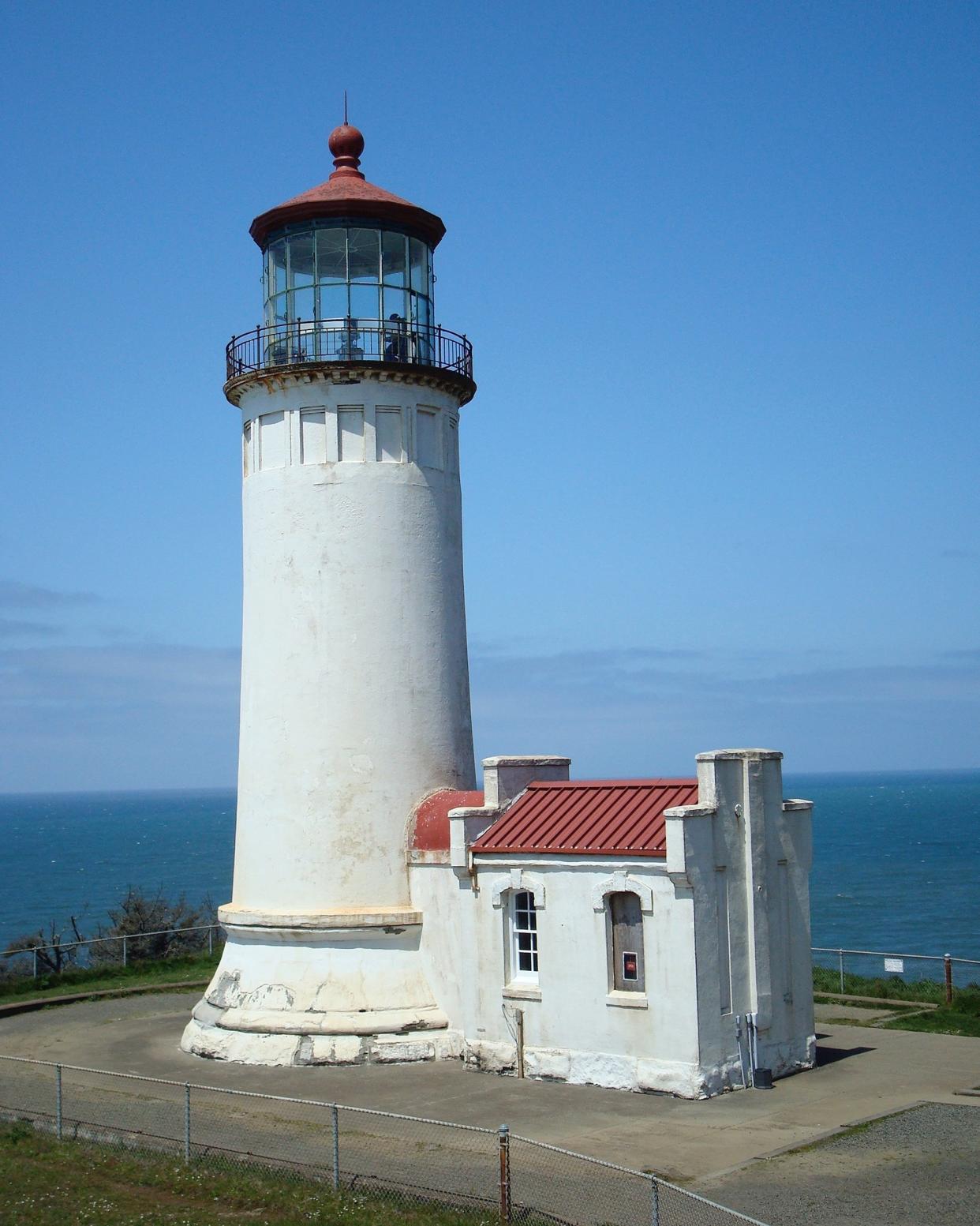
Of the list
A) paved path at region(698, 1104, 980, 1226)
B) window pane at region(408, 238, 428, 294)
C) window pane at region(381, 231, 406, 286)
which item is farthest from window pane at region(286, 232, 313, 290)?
paved path at region(698, 1104, 980, 1226)

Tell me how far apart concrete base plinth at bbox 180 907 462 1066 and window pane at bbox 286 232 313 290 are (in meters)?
9.87

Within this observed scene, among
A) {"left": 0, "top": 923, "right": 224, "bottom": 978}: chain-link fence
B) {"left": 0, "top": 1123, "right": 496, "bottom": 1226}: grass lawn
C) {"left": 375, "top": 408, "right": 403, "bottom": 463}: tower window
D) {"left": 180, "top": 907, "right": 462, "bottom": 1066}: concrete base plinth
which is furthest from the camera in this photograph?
{"left": 0, "top": 923, "right": 224, "bottom": 978}: chain-link fence

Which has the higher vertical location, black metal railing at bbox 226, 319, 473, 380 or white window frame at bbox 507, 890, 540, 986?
black metal railing at bbox 226, 319, 473, 380

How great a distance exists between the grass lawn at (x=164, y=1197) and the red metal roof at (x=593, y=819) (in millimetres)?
6180

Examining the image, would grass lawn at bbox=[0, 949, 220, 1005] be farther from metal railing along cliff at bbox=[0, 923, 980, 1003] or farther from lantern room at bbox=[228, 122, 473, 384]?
lantern room at bbox=[228, 122, 473, 384]

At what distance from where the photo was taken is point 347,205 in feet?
71.0

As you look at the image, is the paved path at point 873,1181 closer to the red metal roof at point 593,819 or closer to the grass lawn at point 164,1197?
the grass lawn at point 164,1197

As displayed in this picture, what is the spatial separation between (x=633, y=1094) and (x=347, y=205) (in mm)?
13730

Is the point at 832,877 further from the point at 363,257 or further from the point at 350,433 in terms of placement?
the point at 363,257

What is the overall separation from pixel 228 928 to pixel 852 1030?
32.9ft

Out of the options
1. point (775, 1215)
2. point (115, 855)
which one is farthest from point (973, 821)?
point (775, 1215)

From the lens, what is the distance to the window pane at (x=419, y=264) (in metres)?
22.4

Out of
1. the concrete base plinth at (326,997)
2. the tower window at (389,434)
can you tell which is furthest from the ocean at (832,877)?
the tower window at (389,434)

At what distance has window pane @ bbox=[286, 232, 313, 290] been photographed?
22.0m
